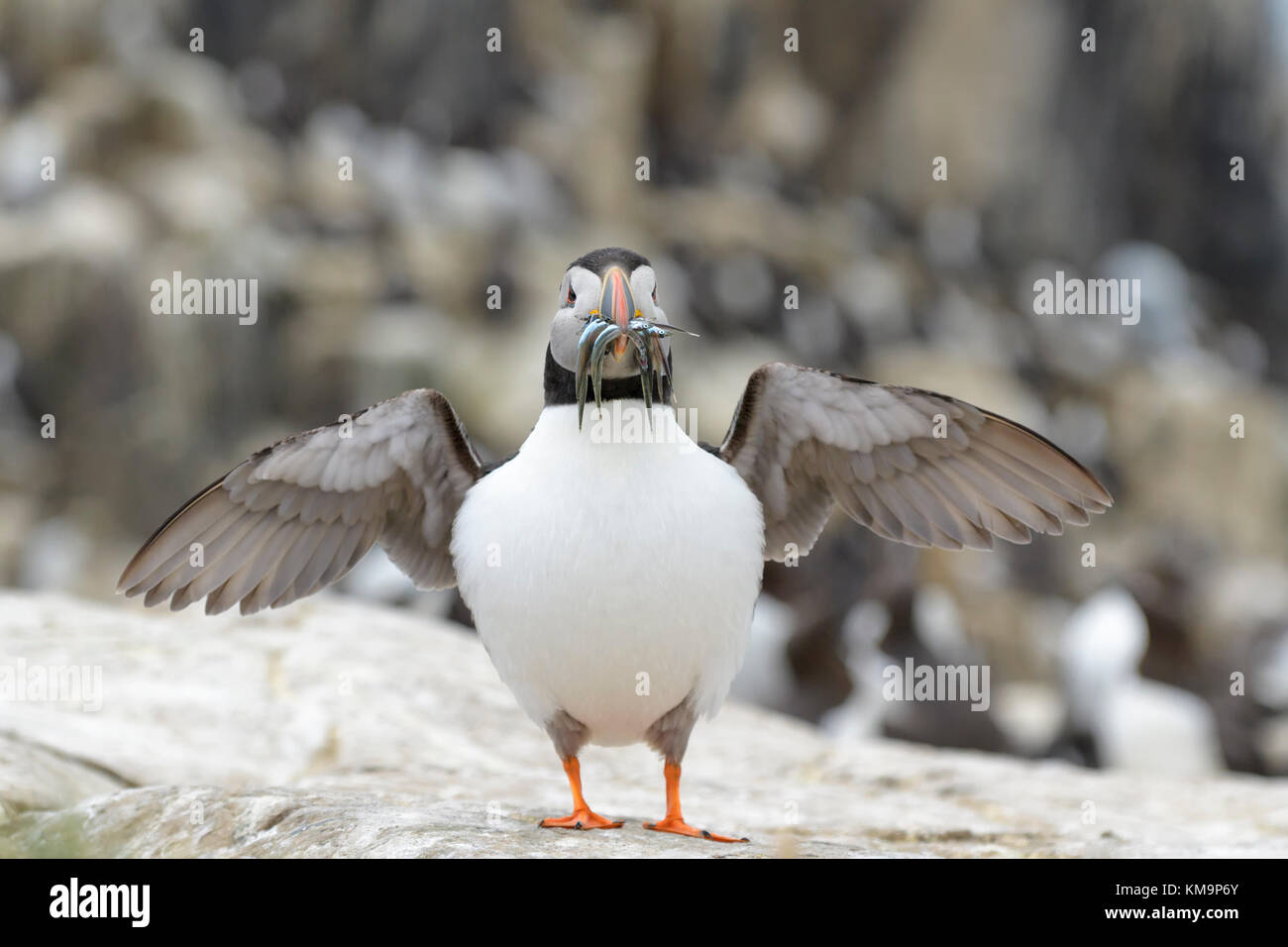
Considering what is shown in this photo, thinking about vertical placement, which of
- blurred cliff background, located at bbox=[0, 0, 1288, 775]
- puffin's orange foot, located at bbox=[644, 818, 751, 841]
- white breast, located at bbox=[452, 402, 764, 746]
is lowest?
puffin's orange foot, located at bbox=[644, 818, 751, 841]

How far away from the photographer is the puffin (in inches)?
133

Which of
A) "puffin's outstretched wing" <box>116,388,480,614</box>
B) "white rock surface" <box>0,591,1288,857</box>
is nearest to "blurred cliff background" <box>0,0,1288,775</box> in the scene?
"white rock surface" <box>0,591,1288,857</box>

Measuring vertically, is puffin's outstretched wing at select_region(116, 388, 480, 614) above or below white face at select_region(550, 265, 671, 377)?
below

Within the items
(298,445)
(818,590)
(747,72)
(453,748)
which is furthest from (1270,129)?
(298,445)

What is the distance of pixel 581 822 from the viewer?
3545 millimetres

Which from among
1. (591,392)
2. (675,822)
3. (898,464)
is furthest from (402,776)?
(898,464)

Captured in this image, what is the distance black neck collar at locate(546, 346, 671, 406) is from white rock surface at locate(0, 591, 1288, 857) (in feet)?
3.59

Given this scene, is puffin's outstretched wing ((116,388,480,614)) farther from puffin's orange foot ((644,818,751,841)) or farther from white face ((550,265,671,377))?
puffin's orange foot ((644,818,751,841))

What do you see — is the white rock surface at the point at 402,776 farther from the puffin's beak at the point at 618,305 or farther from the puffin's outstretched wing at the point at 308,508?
the puffin's beak at the point at 618,305

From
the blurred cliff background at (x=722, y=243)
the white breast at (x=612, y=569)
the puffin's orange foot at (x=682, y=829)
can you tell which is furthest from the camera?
the blurred cliff background at (x=722, y=243)

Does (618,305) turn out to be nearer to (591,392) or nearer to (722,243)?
(591,392)

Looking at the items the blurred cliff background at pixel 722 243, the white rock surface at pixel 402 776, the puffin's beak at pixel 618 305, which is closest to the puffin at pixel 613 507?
the puffin's beak at pixel 618 305

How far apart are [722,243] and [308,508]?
1079 centimetres

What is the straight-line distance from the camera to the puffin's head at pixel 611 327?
321 cm
